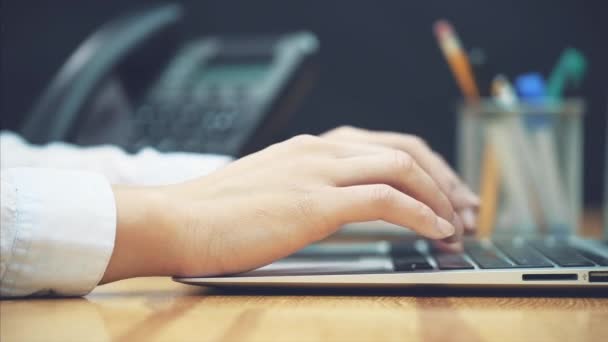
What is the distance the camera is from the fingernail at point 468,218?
499 mm

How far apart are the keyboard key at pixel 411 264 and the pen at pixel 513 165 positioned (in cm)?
25

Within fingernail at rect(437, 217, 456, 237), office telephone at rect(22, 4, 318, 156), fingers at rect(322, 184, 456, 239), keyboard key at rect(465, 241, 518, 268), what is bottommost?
keyboard key at rect(465, 241, 518, 268)

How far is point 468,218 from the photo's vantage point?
20.0 inches

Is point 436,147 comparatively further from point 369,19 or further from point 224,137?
point 224,137

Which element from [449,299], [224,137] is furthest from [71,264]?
[224,137]

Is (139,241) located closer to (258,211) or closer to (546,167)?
(258,211)

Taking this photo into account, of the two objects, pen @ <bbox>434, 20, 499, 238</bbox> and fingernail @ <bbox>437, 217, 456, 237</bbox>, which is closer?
fingernail @ <bbox>437, 217, 456, 237</bbox>

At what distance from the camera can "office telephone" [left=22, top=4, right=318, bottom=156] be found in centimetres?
70

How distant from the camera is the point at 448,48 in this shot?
72 centimetres

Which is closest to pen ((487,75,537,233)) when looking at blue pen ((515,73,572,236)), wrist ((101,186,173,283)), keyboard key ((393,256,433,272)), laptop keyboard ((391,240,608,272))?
blue pen ((515,73,572,236))

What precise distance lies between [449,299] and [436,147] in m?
0.61

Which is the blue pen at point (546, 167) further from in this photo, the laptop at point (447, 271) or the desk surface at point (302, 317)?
the desk surface at point (302, 317)

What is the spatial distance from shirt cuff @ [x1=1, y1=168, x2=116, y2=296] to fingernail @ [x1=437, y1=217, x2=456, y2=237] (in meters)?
0.18

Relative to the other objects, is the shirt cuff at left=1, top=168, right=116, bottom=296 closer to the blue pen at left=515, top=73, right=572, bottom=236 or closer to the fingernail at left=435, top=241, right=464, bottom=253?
the fingernail at left=435, top=241, right=464, bottom=253
